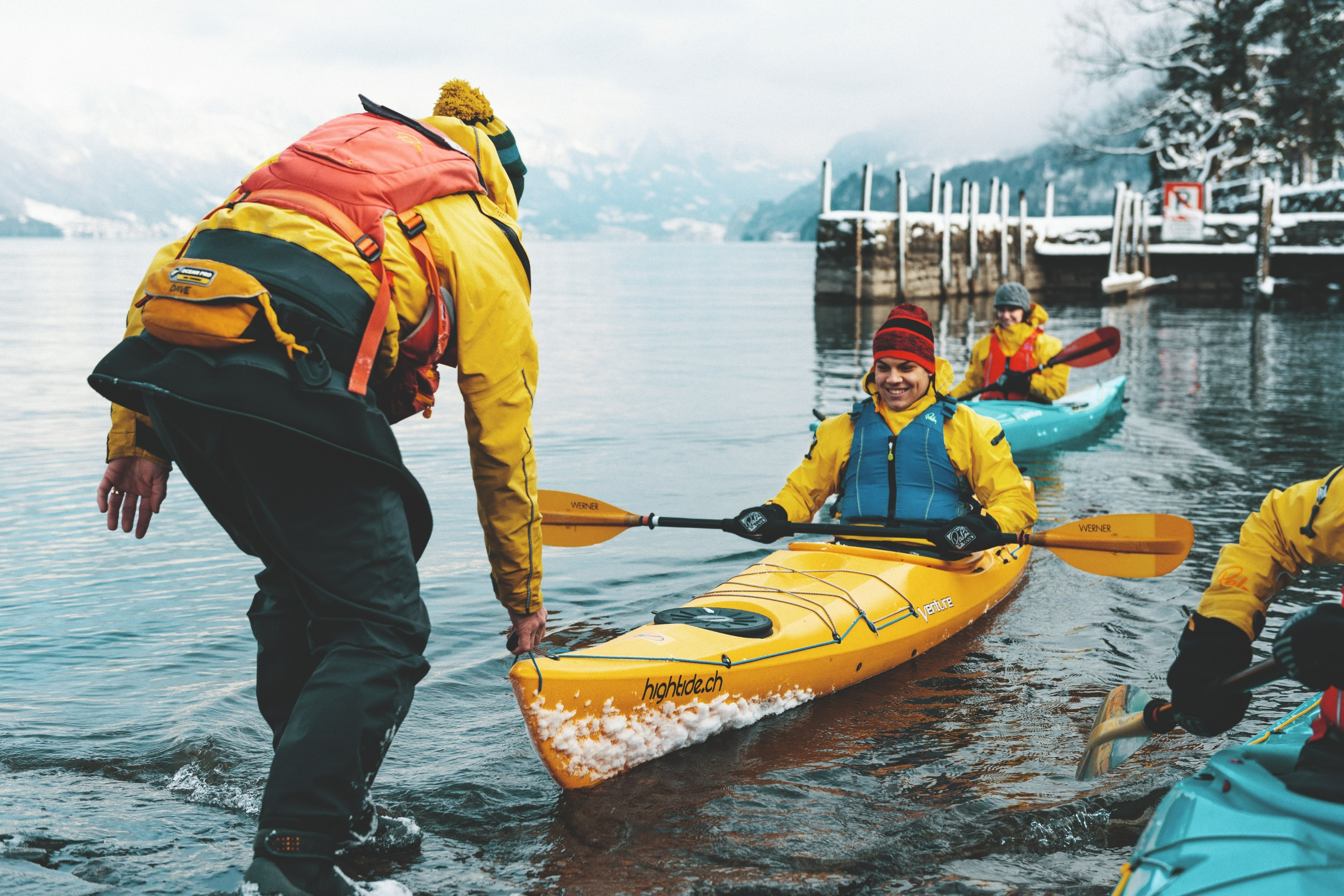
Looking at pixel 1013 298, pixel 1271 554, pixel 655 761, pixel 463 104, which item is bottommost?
pixel 655 761

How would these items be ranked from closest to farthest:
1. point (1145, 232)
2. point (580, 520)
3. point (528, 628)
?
point (528, 628) → point (580, 520) → point (1145, 232)

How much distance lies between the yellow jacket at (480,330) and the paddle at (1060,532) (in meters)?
2.06

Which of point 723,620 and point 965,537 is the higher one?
point 965,537

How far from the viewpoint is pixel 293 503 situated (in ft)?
7.37

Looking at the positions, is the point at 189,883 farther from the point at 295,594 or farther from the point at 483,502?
the point at 483,502

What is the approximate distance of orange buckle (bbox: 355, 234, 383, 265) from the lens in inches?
90.1

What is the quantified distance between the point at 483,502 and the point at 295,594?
475 mm

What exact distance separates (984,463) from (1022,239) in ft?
106

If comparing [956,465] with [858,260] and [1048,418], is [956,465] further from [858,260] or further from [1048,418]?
[858,260]

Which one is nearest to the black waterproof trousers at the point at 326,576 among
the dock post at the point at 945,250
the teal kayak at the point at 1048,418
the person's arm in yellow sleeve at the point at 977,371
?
the teal kayak at the point at 1048,418

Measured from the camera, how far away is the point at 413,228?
7.77 ft

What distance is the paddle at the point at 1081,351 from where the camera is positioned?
978cm

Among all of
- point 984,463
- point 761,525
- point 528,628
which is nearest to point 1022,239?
point 984,463

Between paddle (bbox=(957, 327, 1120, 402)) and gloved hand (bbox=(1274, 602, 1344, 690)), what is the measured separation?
7630 mm
